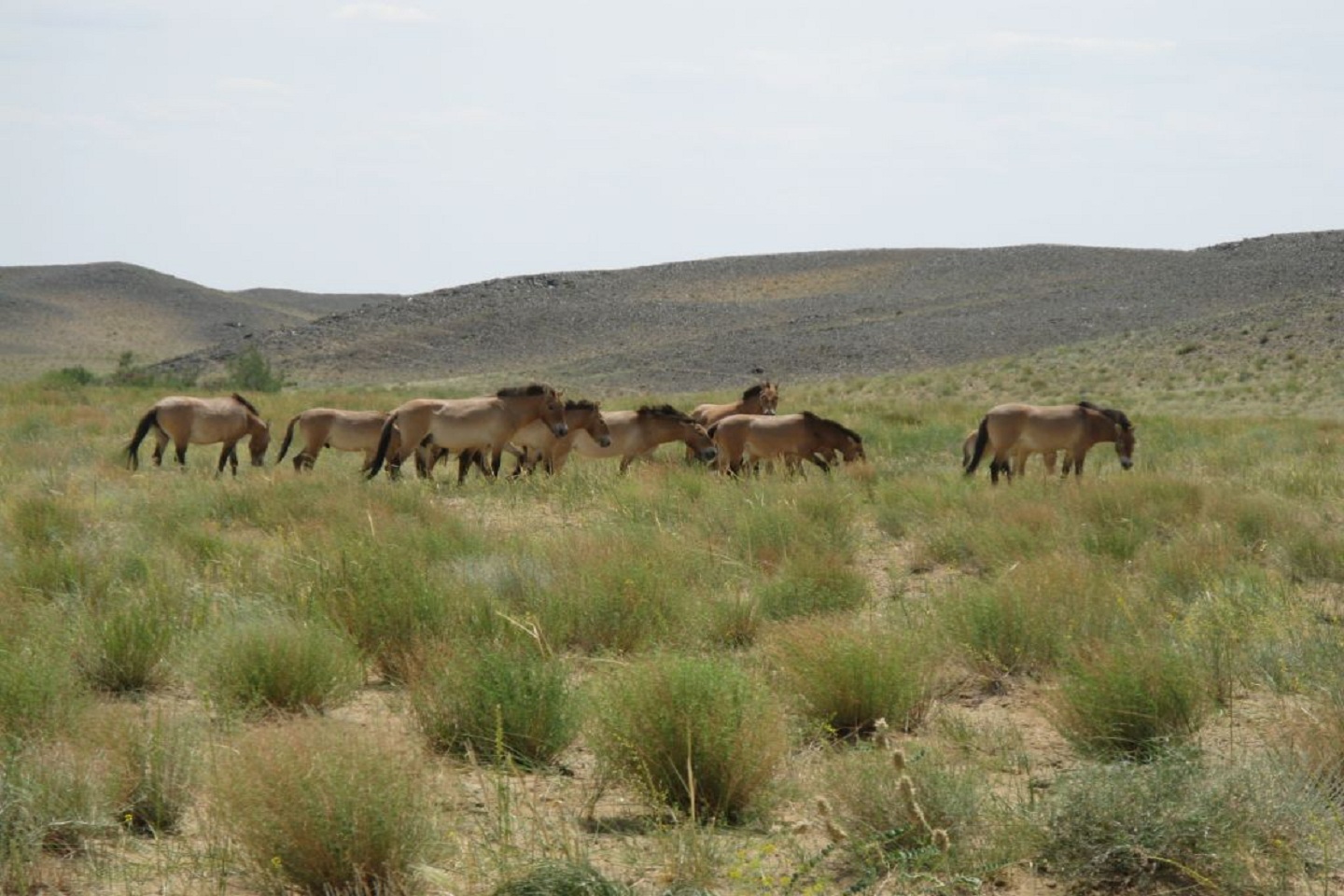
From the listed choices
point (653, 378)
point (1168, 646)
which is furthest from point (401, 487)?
point (653, 378)

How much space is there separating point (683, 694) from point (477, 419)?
12.9 metres

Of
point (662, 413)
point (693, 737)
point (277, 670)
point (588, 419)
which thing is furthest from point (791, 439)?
point (693, 737)

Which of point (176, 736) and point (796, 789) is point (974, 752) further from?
point (176, 736)

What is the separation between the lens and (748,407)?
2239 centimetres

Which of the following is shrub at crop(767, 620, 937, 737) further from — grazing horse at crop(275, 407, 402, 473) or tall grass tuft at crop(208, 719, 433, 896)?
A: grazing horse at crop(275, 407, 402, 473)

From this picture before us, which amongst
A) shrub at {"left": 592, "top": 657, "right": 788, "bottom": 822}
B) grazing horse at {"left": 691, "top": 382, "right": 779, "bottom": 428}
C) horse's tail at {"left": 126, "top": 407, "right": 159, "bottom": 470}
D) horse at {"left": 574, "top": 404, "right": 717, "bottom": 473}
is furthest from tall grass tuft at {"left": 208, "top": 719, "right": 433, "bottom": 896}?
grazing horse at {"left": 691, "top": 382, "right": 779, "bottom": 428}

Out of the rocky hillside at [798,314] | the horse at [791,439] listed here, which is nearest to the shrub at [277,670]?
the horse at [791,439]

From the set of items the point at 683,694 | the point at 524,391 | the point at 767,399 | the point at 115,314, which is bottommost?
the point at 683,694

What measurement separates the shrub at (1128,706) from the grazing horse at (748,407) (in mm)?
15238

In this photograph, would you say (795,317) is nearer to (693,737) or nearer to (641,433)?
(641,433)

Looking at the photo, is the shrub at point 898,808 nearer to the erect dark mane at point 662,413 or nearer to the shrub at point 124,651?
the shrub at point 124,651

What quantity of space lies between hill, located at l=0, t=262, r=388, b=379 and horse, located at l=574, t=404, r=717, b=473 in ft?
269

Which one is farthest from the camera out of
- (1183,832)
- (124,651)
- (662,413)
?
(662,413)

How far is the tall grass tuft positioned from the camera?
487cm
